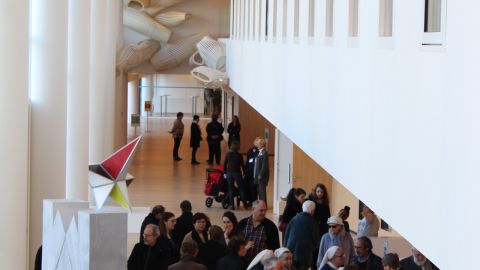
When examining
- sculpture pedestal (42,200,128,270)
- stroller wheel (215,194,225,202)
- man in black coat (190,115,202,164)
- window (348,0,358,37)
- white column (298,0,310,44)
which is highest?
white column (298,0,310,44)

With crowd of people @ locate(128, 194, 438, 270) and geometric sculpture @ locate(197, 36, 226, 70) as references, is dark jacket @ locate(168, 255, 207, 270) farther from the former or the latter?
geometric sculpture @ locate(197, 36, 226, 70)

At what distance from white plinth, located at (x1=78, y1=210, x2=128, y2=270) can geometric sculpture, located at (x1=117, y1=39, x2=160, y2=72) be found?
2282 centimetres

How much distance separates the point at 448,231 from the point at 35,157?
9.04m

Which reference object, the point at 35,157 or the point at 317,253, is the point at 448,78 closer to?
the point at 317,253

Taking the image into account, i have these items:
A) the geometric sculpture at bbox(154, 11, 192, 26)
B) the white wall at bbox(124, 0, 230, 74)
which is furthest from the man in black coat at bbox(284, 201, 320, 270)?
the white wall at bbox(124, 0, 230, 74)

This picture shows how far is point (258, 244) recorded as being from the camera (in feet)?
36.5

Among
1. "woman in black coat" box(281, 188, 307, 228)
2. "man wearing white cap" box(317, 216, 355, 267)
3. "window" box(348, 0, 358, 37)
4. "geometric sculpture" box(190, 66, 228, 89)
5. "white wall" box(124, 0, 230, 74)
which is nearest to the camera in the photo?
"window" box(348, 0, 358, 37)

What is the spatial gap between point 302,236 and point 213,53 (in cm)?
1674

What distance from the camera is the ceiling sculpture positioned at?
30406 millimetres

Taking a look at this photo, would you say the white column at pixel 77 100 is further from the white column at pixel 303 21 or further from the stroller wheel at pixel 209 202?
the white column at pixel 303 21

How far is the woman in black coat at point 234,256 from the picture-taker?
9.18 metres

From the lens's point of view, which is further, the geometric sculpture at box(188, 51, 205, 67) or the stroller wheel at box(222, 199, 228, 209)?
the geometric sculpture at box(188, 51, 205, 67)

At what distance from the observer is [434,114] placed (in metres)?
5.02

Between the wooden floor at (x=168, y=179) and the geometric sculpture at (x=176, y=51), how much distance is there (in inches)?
111
